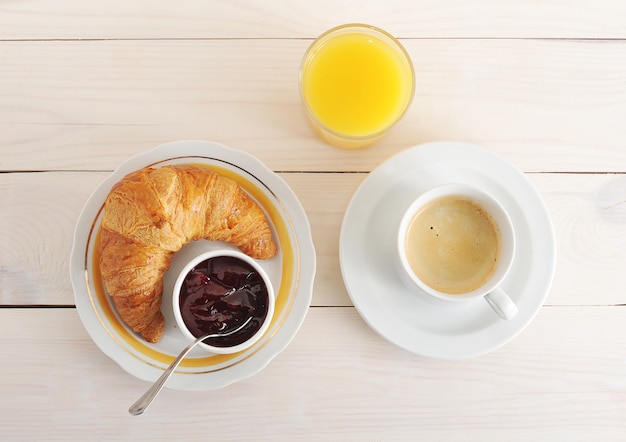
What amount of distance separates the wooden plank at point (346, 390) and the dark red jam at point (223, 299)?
0.23m

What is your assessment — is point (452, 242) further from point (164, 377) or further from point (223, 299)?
point (164, 377)

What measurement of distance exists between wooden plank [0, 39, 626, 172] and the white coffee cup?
209 millimetres

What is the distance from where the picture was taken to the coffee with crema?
1.14m

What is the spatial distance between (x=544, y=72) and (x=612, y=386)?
731 millimetres

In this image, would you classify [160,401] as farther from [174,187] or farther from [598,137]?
[598,137]

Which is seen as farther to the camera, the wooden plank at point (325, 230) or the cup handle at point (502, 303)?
the wooden plank at point (325, 230)

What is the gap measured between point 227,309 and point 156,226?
203 millimetres

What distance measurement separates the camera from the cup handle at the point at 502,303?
1062 mm

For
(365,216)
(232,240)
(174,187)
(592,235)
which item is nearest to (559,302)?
(592,235)

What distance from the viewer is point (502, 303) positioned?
1062mm

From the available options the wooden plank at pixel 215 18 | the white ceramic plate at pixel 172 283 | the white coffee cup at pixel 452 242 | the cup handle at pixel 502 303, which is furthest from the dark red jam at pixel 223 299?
the wooden plank at pixel 215 18

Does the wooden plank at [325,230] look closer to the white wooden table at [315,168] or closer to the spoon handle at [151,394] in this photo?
the white wooden table at [315,168]

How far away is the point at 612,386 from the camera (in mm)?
1285

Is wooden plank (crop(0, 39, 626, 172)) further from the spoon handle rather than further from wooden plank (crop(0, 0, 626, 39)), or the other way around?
the spoon handle
